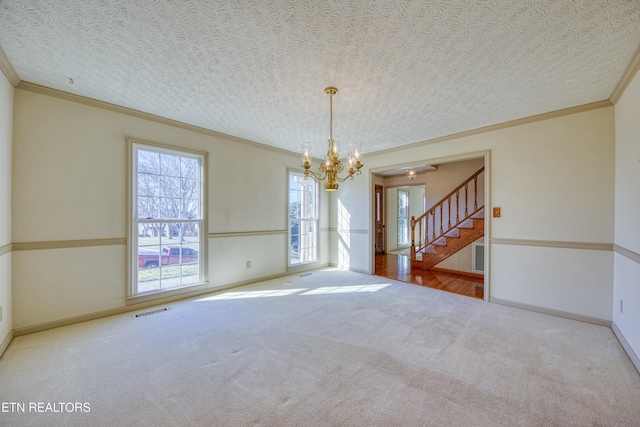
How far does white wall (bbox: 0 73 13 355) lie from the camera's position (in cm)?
Answer: 224

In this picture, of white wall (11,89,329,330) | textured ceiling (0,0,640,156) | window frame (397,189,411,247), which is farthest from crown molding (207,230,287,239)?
window frame (397,189,411,247)

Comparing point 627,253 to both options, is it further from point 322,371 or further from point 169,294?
point 169,294

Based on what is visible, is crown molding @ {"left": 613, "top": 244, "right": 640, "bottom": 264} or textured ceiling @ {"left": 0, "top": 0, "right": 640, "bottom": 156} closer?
textured ceiling @ {"left": 0, "top": 0, "right": 640, "bottom": 156}

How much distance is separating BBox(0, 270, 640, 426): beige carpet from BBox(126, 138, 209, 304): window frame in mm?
410

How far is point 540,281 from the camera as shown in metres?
3.19

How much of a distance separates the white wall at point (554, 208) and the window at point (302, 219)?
302cm

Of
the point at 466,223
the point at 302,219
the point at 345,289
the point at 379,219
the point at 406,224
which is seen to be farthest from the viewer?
the point at 406,224

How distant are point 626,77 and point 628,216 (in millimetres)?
1252

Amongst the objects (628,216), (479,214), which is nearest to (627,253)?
(628,216)

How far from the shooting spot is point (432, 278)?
16.2ft

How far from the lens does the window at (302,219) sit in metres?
5.21

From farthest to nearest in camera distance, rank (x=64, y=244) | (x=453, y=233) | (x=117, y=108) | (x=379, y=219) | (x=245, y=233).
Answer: (x=379, y=219) → (x=453, y=233) → (x=245, y=233) → (x=117, y=108) → (x=64, y=244)

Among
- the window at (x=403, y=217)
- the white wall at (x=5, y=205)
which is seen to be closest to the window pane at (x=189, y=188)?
the white wall at (x=5, y=205)

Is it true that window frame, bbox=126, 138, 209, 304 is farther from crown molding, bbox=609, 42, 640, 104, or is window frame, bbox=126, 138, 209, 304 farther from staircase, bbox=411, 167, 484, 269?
crown molding, bbox=609, 42, 640, 104
